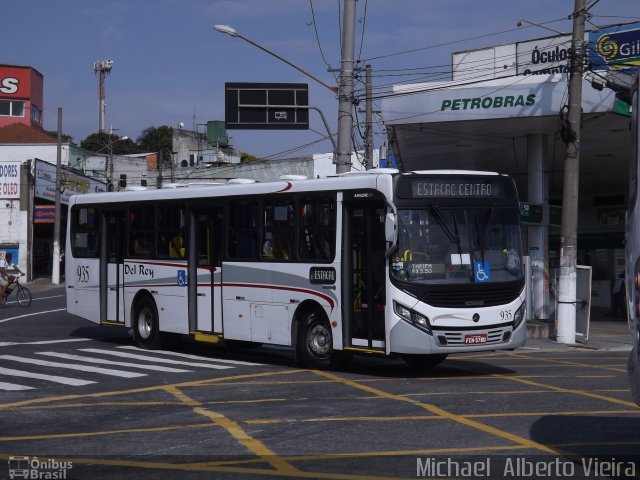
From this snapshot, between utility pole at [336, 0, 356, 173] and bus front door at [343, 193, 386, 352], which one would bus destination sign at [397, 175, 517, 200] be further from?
→ utility pole at [336, 0, 356, 173]

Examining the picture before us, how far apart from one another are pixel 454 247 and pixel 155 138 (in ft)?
297

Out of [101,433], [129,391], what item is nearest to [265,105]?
[129,391]

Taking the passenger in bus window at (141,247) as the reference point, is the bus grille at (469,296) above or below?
below

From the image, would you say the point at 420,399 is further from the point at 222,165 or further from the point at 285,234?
the point at 222,165

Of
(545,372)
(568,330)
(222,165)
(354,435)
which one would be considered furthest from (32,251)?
(354,435)

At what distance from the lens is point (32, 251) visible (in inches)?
2147

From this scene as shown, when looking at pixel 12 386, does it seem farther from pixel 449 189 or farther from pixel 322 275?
pixel 449 189

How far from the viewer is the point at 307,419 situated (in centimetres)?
1054

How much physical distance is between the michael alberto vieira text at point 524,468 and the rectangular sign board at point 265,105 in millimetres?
21154

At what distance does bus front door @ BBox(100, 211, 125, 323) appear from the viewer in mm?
19812

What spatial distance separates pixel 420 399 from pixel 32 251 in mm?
46009

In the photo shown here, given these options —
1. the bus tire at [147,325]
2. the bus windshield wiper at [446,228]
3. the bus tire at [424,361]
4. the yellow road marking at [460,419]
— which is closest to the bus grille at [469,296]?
the bus windshield wiper at [446,228]

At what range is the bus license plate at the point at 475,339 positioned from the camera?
14.1m

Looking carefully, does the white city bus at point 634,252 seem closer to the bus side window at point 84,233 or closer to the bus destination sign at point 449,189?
the bus destination sign at point 449,189
